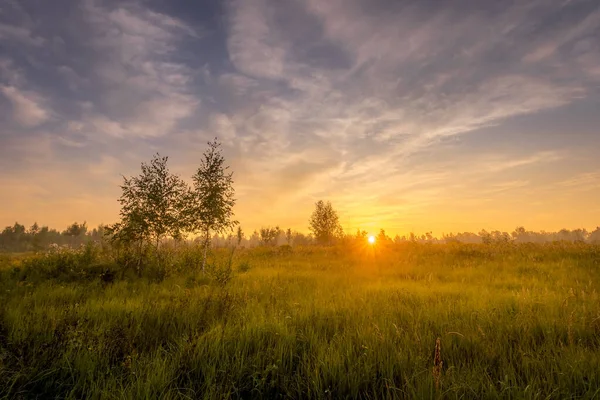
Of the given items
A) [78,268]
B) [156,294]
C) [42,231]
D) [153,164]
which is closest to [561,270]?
[156,294]

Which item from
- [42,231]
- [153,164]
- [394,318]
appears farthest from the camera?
[42,231]

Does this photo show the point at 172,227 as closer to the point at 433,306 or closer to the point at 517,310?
the point at 433,306

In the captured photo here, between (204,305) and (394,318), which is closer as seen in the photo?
(394,318)

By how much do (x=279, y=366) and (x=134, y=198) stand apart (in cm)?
1235

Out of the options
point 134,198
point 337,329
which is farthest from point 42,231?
point 337,329

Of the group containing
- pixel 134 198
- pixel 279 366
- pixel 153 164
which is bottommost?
pixel 279 366

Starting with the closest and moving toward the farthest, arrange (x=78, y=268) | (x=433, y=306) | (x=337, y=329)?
(x=337, y=329) < (x=433, y=306) < (x=78, y=268)

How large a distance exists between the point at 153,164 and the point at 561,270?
18.5 meters

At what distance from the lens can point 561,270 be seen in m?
11.5

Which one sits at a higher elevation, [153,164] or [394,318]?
[153,164]

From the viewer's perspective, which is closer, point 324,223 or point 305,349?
point 305,349

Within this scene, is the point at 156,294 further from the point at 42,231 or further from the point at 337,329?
the point at 42,231

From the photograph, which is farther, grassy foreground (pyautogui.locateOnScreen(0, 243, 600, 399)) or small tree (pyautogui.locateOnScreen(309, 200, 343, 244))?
small tree (pyautogui.locateOnScreen(309, 200, 343, 244))

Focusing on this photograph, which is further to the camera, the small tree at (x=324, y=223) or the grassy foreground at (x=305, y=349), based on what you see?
the small tree at (x=324, y=223)
